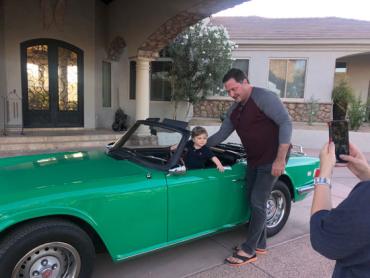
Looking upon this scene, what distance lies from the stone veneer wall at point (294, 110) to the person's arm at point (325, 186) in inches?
529

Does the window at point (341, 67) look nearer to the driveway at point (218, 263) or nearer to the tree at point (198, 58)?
the tree at point (198, 58)

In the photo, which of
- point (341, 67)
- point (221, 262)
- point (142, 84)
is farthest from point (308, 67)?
point (221, 262)

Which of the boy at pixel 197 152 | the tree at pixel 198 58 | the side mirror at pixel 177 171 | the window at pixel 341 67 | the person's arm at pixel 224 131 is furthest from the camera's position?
the window at pixel 341 67

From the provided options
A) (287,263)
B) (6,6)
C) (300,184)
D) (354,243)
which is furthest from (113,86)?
(354,243)

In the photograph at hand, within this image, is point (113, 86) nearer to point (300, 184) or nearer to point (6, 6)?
point (6, 6)

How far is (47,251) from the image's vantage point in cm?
242

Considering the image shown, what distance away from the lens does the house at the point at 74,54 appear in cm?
926

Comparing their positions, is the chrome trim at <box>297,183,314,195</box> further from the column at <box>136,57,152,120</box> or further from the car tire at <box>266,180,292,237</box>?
the column at <box>136,57,152,120</box>

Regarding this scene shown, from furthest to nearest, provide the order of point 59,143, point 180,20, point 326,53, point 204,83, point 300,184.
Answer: point 326,53 < point 204,83 < point 59,143 < point 180,20 < point 300,184

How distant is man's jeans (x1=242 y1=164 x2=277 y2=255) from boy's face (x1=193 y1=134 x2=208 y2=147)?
0.55 metres

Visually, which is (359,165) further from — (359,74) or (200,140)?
(359,74)

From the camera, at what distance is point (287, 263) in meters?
3.39

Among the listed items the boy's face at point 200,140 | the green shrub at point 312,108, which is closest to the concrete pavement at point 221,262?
the boy's face at point 200,140

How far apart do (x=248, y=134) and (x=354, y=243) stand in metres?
2.16
